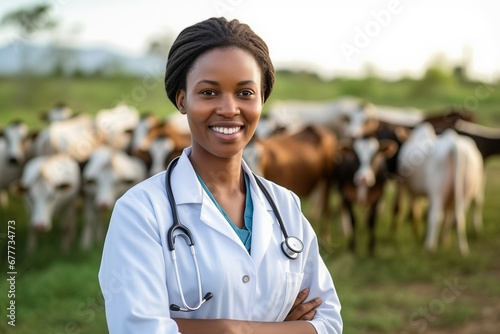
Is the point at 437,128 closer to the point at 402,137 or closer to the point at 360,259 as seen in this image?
the point at 402,137

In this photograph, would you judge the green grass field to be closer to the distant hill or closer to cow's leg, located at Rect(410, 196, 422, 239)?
cow's leg, located at Rect(410, 196, 422, 239)

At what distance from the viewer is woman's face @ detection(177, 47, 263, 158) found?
5.55ft

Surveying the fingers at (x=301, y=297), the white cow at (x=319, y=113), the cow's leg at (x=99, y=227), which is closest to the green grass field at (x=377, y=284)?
the cow's leg at (x=99, y=227)

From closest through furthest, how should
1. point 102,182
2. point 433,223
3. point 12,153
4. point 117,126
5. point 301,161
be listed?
point 102,182 < point 433,223 < point 301,161 < point 12,153 < point 117,126

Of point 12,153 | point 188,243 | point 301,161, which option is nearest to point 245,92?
point 188,243

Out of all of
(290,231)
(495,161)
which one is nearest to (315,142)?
(290,231)

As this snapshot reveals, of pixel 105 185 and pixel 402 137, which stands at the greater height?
pixel 402 137

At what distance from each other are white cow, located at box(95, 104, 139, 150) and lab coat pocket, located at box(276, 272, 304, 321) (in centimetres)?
779

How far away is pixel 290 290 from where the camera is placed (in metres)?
1.77

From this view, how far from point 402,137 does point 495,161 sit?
7277mm

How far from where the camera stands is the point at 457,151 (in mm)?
Answer: 7723

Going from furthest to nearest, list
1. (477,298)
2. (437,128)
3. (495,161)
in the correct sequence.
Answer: (495,161), (437,128), (477,298)

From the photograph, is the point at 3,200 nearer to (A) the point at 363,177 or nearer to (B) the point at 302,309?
(A) the point at 363,177

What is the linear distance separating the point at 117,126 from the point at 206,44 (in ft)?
29.6
